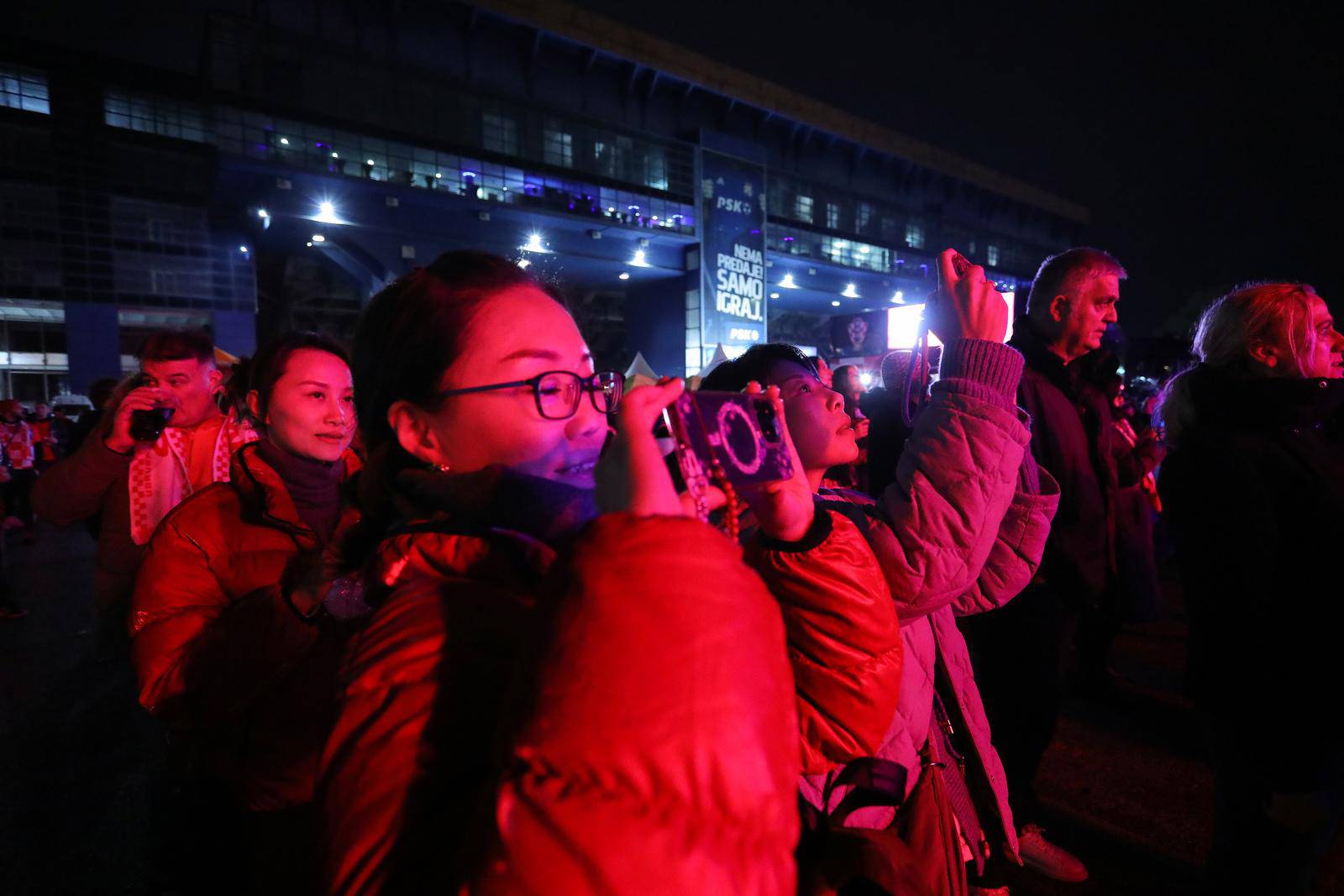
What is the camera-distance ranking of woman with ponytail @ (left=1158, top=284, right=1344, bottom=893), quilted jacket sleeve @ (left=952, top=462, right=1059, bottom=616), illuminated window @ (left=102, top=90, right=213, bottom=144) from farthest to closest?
illuminated window @ (left=102, top=90, right=213, bottom=144) → woman with ponytail @ (left=1158, top=284, right=1344, bottom=893) → quilted jacket sleeve @ (left=952, top=462, right=1059, bottom=616)

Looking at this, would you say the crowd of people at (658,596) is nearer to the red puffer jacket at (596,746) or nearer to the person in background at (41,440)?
the red puffer jacket at (596,746)

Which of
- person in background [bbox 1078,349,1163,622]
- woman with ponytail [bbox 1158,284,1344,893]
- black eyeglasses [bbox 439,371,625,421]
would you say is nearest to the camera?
black eyeglasses [bbox 439,371,625,421]

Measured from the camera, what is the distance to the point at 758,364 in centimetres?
212

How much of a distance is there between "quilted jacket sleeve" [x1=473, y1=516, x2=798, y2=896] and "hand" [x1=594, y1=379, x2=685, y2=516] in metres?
0.07

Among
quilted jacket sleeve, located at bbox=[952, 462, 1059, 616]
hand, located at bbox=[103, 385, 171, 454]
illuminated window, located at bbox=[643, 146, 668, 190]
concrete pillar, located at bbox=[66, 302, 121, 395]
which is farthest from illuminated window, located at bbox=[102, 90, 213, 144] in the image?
quilted jacket sleeve, located at bbox=[952, 462, 1059, 616]

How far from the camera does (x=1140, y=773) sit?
11.4 ft

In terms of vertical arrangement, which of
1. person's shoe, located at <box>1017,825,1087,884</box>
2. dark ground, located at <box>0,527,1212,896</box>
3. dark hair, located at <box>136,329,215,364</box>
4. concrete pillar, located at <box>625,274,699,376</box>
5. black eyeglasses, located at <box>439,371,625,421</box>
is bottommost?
dark ground, located at <box>0,527,1212,896</box>

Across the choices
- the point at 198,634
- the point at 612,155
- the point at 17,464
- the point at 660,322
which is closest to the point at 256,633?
the point at 198,634

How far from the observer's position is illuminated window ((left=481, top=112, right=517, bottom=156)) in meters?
22.2

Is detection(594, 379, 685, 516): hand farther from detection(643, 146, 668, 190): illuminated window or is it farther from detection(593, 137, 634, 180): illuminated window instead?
detection(643, 146, 668, 190): illuminated window

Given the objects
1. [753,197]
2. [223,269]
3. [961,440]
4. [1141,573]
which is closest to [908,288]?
[753,197]

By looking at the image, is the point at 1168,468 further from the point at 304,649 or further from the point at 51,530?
the point at 51,530

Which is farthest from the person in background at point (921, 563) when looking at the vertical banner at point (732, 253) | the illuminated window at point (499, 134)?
the illuminated window at point (499, 134)

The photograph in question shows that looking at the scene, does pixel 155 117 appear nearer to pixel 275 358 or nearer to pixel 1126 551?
pixel 275 358
